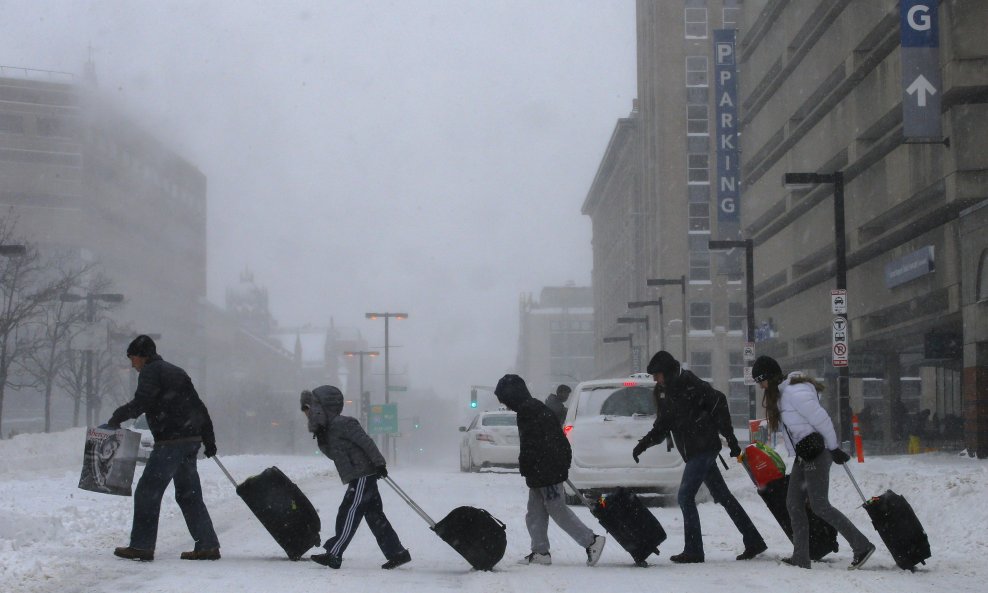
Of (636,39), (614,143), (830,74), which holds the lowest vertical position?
(830,74)

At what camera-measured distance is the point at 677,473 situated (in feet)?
50.9

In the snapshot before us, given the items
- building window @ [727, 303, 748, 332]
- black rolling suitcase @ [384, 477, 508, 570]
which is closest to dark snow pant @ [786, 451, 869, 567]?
black rolling suitcase @ [384, 477, 508, 570]

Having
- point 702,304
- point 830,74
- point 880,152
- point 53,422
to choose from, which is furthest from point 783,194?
point 53,422

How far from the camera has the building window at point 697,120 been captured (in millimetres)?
78812

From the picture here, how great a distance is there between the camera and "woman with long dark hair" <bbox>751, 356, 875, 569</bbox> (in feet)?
29.9

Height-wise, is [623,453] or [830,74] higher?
[830,74]

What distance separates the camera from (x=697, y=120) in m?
78.9

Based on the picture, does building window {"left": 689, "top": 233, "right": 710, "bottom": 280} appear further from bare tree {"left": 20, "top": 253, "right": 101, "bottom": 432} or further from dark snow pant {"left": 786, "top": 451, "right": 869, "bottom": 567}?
dark snow pant {"left": 786, "top": 451, "right": 869, "bottom": 567}

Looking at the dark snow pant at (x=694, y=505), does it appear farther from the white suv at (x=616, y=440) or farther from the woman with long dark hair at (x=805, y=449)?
the white suv at (x=616, y=440)

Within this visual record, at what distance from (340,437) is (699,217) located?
7121 cm

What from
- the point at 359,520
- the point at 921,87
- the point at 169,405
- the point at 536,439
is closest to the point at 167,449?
the point at 169,405

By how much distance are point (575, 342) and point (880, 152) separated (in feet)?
449

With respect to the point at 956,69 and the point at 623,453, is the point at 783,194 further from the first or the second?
the point at 623,453

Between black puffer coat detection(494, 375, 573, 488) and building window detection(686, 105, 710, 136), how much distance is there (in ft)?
232
